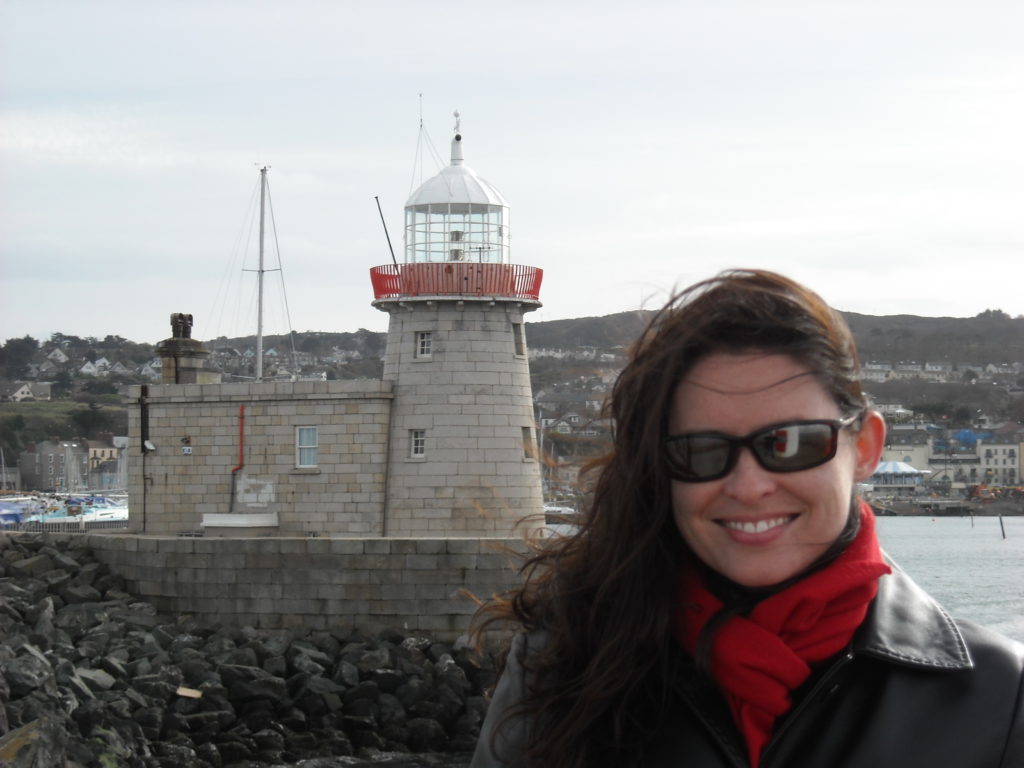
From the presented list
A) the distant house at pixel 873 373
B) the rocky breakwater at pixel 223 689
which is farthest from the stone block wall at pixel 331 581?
the distant house at pixel 873 373

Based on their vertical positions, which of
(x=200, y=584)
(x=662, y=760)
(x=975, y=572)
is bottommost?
(x=975, y=572)

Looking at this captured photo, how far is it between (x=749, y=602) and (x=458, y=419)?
17.7m

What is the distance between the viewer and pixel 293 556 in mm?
18328

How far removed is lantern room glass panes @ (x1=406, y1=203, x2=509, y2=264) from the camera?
20625 millimetres

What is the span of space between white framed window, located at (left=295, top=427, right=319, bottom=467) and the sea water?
8.38 m

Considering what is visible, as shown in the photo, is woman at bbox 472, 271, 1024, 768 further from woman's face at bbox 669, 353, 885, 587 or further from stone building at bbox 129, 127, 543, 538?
stone building at bbox 129, 127, 543, 538

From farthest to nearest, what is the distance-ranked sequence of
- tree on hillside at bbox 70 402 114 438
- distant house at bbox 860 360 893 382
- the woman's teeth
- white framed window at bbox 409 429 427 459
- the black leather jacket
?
1. tree on hillside at bbox 70 402 114 438
2. white framed window at bbox 409 429 427 459
3. distant house at bbox 860 360 893 382
4. the woman's teeth
5. the black leather jacket

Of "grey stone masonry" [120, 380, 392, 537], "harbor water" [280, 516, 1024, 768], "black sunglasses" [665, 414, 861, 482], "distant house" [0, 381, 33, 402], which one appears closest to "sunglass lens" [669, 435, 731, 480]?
"black sunglasses" [665, 414, 861, 482]

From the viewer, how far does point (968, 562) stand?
175 feet

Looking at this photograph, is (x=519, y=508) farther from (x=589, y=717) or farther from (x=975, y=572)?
(x=975, y=572)

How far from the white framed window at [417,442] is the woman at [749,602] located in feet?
57.5

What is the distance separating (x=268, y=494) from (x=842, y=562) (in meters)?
18.6

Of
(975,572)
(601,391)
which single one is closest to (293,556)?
(601,391)

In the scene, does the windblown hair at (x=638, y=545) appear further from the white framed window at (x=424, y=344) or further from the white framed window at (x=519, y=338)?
the white framed window at (x=519, y=338)
